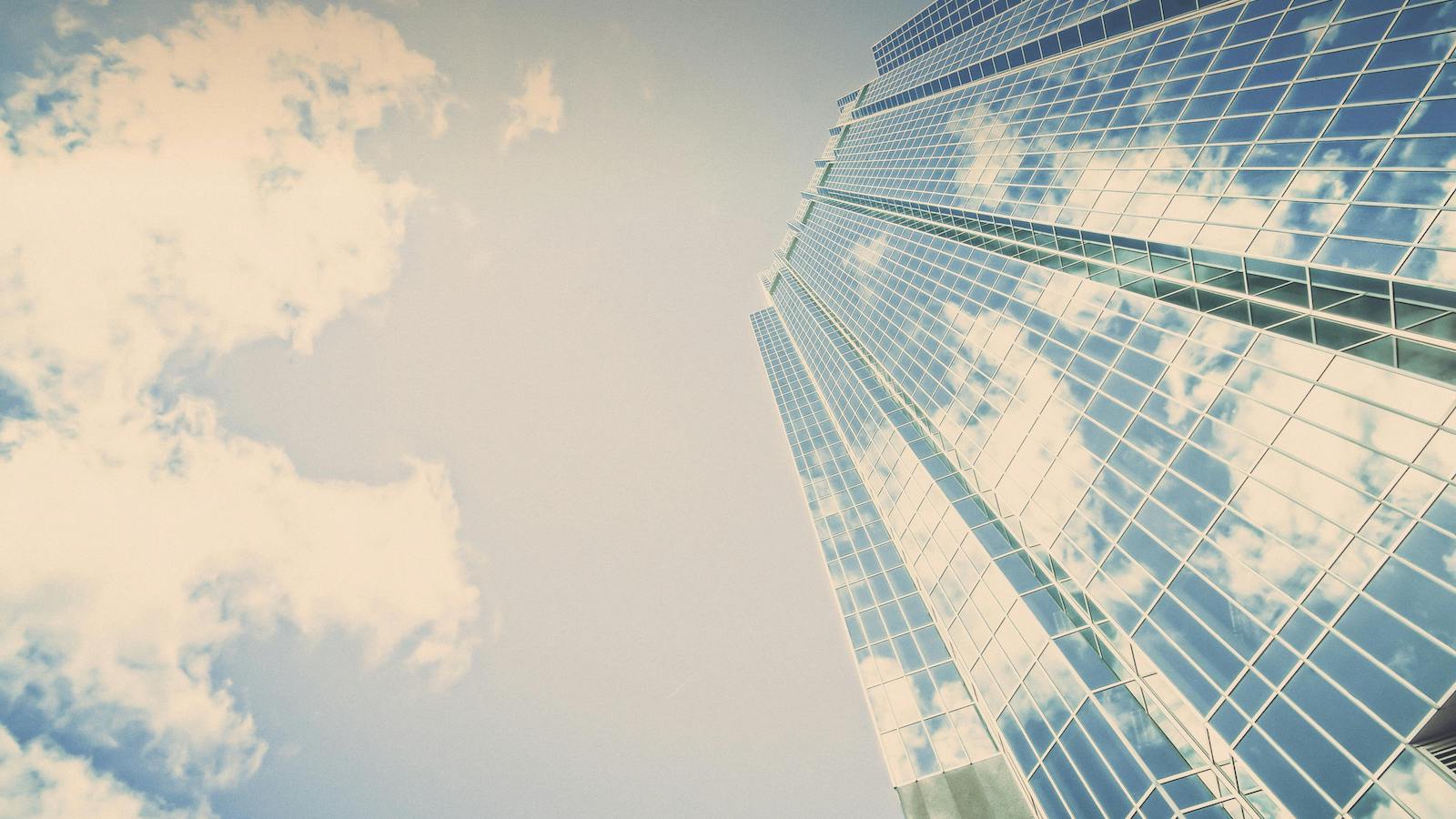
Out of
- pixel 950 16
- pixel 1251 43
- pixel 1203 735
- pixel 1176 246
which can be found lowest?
pixel 1203 735

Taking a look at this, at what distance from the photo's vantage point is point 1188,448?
20047 mm

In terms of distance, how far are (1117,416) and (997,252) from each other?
19.6 metres

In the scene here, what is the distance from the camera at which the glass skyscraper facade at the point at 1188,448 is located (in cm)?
1452

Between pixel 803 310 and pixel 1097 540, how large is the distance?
199ft

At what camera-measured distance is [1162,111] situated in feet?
91.1

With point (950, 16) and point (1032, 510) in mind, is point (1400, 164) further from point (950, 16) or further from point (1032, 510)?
point (950, 16)

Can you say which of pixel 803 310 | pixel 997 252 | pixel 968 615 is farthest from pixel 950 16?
pixel 968 615

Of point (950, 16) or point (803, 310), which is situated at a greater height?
point (950, 16)

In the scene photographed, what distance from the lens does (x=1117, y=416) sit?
912 inches

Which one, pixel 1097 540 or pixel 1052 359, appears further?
pixel 1052 359

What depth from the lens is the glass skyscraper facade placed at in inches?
571

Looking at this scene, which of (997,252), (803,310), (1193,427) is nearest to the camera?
(1193,427)

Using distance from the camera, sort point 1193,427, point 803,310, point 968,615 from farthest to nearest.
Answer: point 803,310 < point 968,615 < point 1193,427

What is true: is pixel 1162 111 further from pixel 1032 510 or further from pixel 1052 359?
pixel 1032 510
